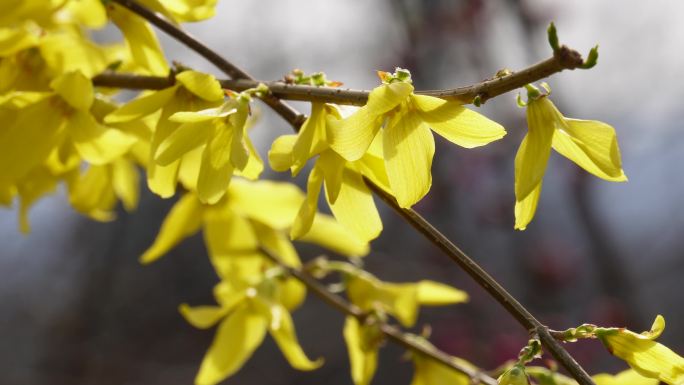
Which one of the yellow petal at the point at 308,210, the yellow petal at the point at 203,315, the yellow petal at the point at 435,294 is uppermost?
the yellow petal at the point at 435,294

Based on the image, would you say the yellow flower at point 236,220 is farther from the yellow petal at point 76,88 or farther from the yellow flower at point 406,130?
the yellow flower at point 406,130

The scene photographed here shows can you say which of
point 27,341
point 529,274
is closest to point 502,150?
point 529,274

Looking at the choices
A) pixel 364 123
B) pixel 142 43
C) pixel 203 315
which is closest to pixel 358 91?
pixel 364 123

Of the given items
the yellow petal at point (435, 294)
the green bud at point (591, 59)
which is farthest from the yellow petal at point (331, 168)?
the yellow petal at point (435, 294)

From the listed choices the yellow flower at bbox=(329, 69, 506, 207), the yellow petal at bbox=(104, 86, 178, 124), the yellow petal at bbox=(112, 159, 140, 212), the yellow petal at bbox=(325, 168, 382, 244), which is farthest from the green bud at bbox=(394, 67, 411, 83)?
the yellow petal at bbox=(112, 159, 140, 212)

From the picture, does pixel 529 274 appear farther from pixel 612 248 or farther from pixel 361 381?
pixel 361 381

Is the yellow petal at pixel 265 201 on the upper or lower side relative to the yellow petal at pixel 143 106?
upper

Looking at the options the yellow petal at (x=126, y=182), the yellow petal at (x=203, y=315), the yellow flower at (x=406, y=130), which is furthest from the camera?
the yellow petal at (x=126, y=182)
